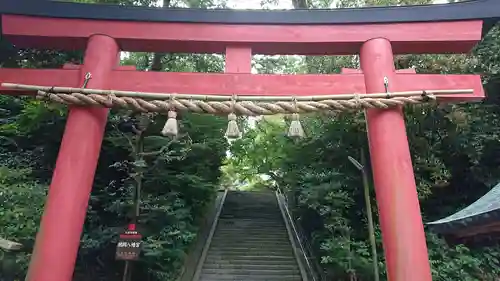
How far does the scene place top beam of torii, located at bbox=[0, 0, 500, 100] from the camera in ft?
16.0

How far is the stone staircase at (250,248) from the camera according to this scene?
350 inches

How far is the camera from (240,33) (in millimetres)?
5086

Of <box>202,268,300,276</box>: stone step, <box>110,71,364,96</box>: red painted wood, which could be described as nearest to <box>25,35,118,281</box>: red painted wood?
<box>110,71,364,96</box>: red painted wood

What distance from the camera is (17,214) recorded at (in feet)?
18.1

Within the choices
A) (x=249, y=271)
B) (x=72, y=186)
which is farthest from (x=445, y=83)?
(x=249, y=271)

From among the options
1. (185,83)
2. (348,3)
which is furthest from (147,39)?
(348,3)

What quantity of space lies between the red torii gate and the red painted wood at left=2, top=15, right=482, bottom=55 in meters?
0.01

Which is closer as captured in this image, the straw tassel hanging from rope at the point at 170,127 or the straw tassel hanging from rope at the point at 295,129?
the straw tassel hanging from rope at the point at 170,127

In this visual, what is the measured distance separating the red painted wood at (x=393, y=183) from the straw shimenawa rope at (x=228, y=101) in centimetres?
29

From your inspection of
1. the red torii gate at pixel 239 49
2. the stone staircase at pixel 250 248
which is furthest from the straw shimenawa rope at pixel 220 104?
the stone staircase at pixel 250 248

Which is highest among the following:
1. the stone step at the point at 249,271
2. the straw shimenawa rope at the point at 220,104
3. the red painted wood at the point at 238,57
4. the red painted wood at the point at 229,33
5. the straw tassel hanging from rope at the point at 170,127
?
the red painted wood at the point at 229,33

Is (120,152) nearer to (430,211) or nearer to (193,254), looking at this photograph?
(193,254)

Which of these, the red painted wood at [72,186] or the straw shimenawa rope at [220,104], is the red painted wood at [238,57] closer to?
the straw shimenawa rope at [220,104]

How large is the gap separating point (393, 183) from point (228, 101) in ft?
6.84
